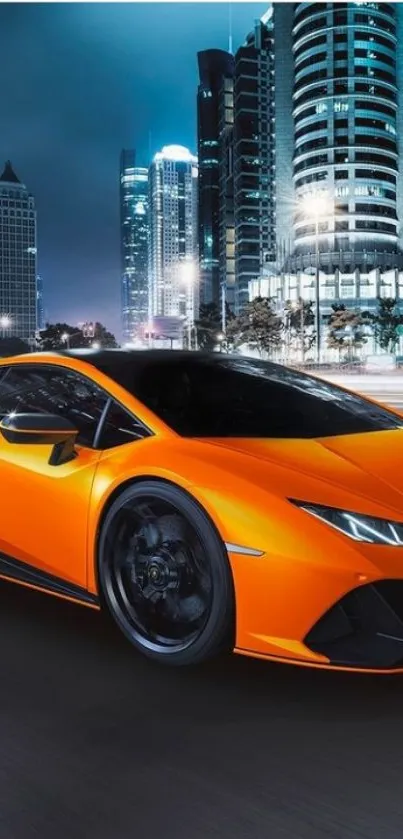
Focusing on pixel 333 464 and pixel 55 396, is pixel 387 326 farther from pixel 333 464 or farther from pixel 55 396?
pixel 333 464

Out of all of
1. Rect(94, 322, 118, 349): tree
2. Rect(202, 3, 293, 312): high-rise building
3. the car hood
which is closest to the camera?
the car hood

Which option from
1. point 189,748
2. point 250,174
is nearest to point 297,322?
point 250,174

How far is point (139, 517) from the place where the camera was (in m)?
3.49

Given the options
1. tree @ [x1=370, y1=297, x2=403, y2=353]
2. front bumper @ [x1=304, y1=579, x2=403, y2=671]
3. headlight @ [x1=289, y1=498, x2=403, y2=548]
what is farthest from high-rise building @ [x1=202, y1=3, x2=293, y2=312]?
front bumper @ [x1=304, y1=579, x2=403, y2=671]

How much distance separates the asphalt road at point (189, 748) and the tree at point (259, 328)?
305ft

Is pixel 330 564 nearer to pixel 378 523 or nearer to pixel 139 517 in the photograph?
pixel 378 523

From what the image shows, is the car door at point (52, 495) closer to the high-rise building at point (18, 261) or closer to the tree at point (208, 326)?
the tree at point (208, 326)

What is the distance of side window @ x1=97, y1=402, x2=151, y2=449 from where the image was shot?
3.71 metres

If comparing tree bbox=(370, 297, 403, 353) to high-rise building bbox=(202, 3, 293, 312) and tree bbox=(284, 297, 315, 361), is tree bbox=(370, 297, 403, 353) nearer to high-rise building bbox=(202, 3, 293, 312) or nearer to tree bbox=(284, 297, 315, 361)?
tree bbox=(284, 297, 315, 361)

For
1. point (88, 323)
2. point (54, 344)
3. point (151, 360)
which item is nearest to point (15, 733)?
point (151, 360)

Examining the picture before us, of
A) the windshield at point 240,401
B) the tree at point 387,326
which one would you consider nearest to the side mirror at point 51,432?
the windshield at point 240,401

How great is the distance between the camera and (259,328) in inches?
3762

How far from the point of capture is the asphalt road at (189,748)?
224cm

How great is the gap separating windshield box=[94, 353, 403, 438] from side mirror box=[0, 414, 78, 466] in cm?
35
